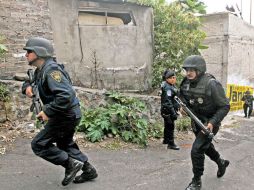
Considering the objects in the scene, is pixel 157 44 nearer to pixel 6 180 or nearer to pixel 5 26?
pixel 5 26

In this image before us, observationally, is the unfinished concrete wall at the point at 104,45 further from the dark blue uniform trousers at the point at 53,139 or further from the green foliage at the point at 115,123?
the dark blue uniform trousers at the point at 53,139

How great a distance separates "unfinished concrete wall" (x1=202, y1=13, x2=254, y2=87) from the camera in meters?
15.3

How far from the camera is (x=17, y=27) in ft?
24.4

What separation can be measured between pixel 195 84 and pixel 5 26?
4876mm

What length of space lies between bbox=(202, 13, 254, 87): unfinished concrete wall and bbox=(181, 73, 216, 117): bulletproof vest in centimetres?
1160

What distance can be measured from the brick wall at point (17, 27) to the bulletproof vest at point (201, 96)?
4.48m

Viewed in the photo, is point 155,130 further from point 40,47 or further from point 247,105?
point 247,105

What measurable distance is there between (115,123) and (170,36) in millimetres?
4300

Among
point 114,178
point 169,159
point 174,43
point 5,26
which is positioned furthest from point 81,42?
point 114,178

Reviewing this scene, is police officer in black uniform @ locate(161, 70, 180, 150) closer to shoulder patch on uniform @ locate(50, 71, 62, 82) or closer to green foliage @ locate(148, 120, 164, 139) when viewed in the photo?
green foliage @ locate(148, 120, 164, 139)

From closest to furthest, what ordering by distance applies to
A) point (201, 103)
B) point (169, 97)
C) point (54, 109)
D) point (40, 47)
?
point (54, 109), point (40, 47), point (201, 103), point (169, 97)

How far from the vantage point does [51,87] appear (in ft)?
11.5

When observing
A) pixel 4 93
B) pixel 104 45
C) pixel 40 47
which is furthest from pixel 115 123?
pixel 40 47

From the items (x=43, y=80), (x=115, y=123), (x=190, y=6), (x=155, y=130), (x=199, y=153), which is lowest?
(x=155, y=130)
